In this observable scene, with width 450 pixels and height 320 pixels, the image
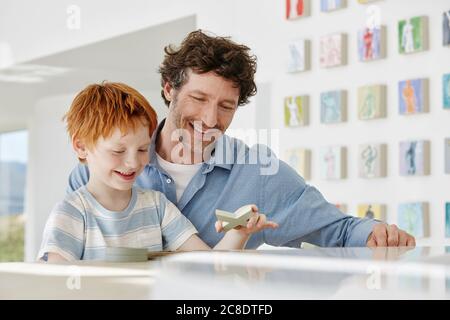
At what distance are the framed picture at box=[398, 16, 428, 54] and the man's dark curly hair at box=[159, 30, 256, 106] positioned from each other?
1130mm

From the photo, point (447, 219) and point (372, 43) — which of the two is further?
point (372, 43)

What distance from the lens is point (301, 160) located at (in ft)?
9.36

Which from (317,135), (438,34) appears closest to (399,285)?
(438,34)

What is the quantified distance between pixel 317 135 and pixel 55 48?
4.20ft

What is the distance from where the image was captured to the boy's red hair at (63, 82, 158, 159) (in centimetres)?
126

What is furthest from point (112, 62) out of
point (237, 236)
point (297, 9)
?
point (237, 236)

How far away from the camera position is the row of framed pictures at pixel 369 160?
8.11 feet

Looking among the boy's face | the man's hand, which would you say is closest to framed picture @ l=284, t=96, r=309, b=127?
the man's hand

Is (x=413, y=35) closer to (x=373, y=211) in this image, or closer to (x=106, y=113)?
(x=373, y=211)

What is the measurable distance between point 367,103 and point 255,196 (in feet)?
4.02

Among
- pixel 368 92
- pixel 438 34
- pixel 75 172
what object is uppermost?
pixel 438 34

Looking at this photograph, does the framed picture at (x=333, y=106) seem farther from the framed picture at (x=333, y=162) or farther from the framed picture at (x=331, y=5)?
the framed picture at (x=331, y=5)

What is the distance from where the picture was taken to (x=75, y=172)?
1.42m
